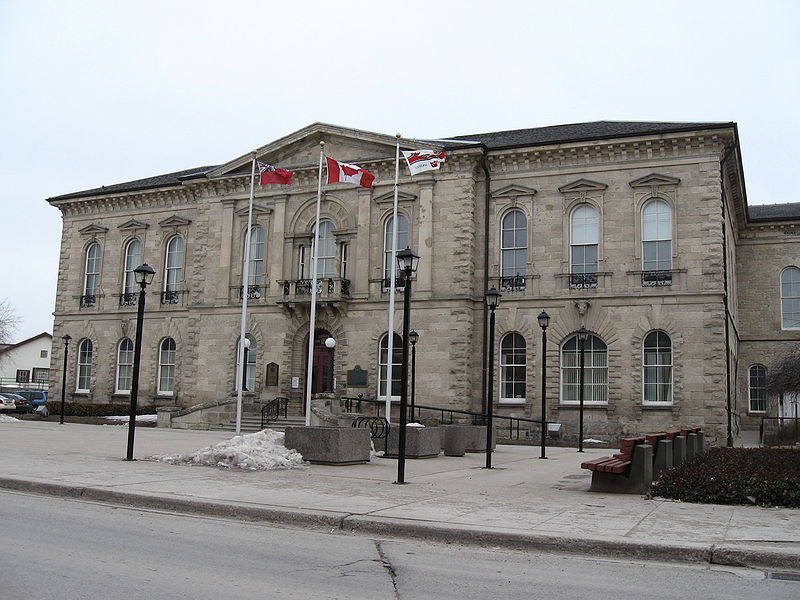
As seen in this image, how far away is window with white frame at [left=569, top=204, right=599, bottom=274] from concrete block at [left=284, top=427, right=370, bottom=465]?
1712 centimetres

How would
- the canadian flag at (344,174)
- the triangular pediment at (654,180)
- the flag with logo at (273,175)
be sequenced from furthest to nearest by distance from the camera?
1. the triangular pediment at (654,180)
2. the flag with logo at (273,175)
3. the canadian flag at (344,174)

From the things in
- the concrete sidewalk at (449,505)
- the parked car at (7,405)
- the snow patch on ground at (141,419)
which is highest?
the parked car at (7,405)

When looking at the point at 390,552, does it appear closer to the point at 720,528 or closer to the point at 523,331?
the point at 720,528

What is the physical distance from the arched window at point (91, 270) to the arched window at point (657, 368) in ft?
91.9

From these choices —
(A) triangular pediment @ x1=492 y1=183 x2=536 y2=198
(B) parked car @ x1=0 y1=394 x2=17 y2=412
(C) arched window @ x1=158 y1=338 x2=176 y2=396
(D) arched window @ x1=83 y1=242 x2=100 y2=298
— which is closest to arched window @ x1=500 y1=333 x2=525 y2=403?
(A) triangular pediment @ x1=492 y1=183 x2=536 y2=198

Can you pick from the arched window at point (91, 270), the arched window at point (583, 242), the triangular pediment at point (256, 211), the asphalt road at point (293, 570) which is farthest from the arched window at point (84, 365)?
the asphalt road at point (293, 570)

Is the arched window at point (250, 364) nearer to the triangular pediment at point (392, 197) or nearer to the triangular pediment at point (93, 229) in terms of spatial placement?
the triangular pediment at point (392, 197)

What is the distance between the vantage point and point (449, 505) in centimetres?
1177

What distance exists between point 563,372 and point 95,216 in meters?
26.1

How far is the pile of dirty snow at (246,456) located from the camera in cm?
1617

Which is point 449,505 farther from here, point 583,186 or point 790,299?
point 790,299

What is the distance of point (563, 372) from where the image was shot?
105ft

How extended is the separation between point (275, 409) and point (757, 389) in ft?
81.7

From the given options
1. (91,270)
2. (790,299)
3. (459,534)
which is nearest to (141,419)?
(91,270)
